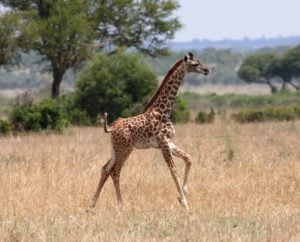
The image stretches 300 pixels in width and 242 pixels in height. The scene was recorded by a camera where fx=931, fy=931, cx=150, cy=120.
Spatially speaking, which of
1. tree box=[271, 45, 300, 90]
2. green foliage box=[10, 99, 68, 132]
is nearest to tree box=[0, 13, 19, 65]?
green foliage box=[10, 99, 68, 132]

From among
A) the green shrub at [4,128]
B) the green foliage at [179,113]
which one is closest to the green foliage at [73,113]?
the green foliage at [179,113]

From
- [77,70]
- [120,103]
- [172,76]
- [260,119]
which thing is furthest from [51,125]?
[172,76]

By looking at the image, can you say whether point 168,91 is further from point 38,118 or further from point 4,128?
point 4,128

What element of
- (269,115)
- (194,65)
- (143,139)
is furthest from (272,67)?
(143,139)

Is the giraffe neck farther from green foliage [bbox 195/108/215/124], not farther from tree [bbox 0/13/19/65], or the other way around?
tree [bbox 0/13/19/65]

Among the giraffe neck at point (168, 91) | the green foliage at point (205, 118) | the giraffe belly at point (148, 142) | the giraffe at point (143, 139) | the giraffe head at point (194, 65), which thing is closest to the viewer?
the giraffe at point (143, 139)

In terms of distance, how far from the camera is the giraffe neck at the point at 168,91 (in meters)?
12.5

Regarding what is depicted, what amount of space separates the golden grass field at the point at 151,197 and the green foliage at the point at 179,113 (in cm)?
1392

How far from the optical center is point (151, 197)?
1246cm

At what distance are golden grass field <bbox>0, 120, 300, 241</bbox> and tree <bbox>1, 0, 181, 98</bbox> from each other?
18.5 m

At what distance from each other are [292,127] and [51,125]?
7.22 meters

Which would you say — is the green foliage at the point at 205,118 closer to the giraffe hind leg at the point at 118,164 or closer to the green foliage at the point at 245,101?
the giraffe hind leg at the point at 118,164

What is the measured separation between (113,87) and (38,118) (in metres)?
6.95

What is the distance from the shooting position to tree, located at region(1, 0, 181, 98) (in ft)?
126
